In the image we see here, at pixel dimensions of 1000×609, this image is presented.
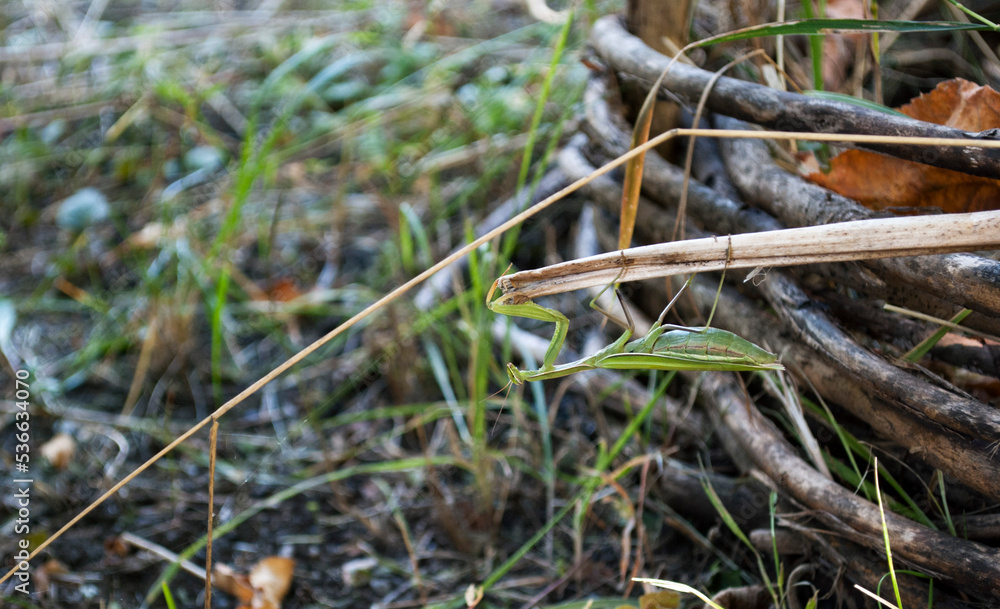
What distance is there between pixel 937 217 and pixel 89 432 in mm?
1864

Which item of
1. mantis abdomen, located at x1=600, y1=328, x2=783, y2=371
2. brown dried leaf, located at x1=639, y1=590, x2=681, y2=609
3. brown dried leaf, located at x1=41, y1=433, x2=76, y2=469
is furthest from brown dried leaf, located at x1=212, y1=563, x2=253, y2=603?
mantis abdomen, located at x1=600, y1=328, x2=783, y2=371

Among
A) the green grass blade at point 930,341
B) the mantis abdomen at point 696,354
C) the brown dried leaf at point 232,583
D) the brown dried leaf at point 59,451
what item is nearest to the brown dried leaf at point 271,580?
the brown dried leaf at point 232,583

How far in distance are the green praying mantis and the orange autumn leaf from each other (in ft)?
1.10

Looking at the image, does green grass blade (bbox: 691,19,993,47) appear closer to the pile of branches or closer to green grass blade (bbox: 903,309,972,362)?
the pile of branches

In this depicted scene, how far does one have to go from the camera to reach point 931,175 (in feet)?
3.08

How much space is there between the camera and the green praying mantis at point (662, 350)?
2.77ft

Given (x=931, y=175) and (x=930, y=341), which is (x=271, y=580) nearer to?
(x=930, y=341)

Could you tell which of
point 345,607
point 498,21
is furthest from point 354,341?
point 498,21

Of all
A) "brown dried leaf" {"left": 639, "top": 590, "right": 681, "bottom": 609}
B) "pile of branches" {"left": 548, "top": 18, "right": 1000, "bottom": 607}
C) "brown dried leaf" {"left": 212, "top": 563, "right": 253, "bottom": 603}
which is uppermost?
"pile of branches" {"left": 548, "top": 18, "right": 1000, "bottom": 607}

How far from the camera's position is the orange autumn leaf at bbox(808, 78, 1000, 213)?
35.8 inches

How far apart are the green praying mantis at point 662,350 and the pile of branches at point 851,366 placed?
0.17 m

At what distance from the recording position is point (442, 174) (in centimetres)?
247

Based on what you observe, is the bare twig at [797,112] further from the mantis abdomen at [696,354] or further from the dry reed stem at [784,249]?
the mantis abdomen at [696,354]

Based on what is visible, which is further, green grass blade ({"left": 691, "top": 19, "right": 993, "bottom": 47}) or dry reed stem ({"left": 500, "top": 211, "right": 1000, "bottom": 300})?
green grass blade ({"left": 691, "top": 19, "right": 993, "bottom": 47})
